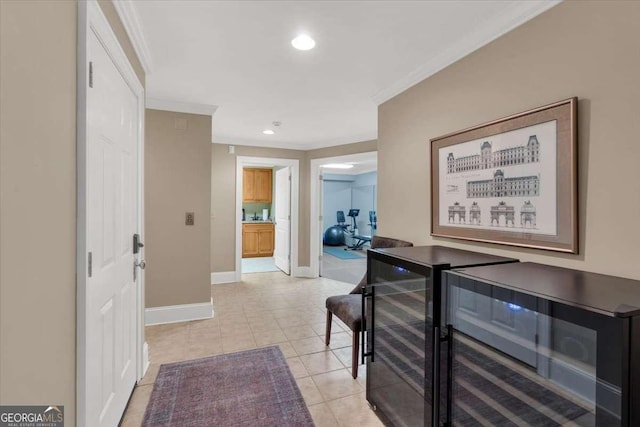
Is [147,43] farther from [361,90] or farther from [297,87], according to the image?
[361,90]

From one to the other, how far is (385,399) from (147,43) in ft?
9.44

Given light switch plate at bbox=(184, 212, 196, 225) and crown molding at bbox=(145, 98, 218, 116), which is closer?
crown molding at bbox=(145, 98, 218, 116)

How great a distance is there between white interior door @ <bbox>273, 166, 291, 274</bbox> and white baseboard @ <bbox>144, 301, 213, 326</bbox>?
7.77ft

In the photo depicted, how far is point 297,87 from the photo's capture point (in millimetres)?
2857

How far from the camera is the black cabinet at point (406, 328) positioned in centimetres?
145

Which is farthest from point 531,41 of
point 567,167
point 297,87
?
point 297,87

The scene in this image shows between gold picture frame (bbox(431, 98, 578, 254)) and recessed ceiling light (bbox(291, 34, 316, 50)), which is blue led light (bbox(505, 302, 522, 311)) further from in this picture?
recessed ceiling light (bbox(291, 34, 316, 50))

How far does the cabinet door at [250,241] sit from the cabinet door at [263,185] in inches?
31.9

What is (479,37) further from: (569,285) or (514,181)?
(569,285)

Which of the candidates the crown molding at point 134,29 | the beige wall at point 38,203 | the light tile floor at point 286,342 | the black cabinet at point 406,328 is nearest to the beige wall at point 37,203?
the beige wall at point 38,203

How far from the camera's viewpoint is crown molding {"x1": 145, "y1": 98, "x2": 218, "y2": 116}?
320 cm

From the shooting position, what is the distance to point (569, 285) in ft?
3.68

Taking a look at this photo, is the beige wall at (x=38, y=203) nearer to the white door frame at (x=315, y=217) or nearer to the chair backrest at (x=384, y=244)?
the chair backrest at (x=384, y=244)

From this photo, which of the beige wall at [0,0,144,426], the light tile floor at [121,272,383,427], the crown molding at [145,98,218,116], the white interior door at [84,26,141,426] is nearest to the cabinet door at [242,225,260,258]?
the light tile floor at [121,272,383,427]
